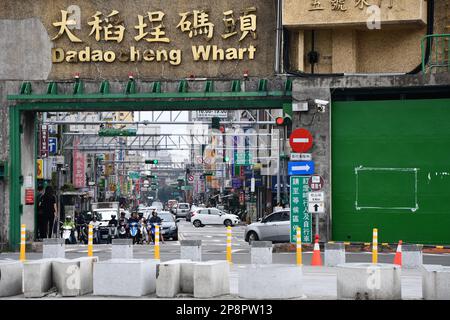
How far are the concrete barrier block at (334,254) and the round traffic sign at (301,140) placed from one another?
808cm

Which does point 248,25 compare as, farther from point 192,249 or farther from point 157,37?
point 192,249

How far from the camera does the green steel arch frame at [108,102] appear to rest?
1323 inches

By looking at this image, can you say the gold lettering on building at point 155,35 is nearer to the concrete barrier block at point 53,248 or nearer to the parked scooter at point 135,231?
the concrete barrier block at point 53,248

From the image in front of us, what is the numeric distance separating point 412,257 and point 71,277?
32.1 ft

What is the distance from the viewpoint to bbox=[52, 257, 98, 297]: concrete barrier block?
17.8 meters

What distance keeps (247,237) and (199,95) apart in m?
8.30

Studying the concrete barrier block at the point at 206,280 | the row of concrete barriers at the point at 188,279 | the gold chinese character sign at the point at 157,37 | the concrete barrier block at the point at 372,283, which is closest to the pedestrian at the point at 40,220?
the gold chinese character sign at the point at 157,37

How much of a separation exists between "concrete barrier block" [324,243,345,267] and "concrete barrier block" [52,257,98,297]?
8.12 metres

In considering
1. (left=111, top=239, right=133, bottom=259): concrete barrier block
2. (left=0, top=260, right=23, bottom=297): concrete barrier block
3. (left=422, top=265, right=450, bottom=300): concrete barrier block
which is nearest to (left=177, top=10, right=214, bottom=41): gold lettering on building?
(left=111, top=239, right=133, bottom=259): concrete barrier block

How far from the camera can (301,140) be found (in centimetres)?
3253

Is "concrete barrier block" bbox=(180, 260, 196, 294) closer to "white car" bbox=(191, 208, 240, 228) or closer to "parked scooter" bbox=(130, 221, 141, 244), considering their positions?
"parked scooter" bbox=(130, 221, 141, 244)

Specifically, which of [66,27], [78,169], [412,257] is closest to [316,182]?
[412,257]

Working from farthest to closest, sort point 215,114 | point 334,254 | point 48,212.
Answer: point 215,114 < point 48,212 < point 334,254
